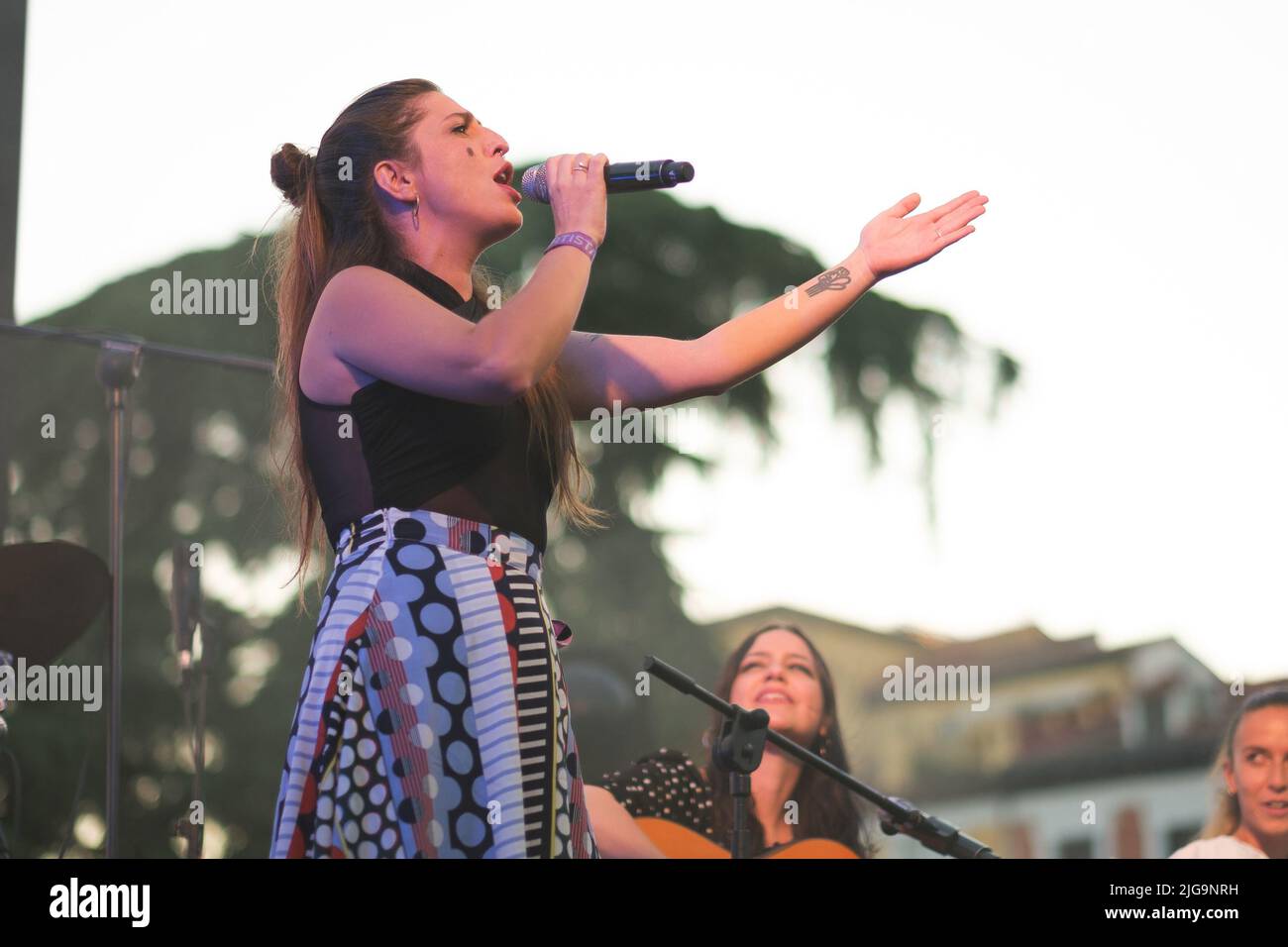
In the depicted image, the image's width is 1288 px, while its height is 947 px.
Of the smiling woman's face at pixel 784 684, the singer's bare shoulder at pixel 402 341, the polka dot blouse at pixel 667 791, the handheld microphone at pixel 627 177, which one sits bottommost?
the polka dot blouse at pixel 667 791

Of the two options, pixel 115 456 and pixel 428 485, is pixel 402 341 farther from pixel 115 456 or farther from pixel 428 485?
pixel 115 456

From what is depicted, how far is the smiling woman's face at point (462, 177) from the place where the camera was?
1.63 meters

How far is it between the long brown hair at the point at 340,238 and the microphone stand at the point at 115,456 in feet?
4.13

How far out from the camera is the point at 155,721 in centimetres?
752

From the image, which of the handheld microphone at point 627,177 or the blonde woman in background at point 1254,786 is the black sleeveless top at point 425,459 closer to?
the handheld microphone at point 627,177

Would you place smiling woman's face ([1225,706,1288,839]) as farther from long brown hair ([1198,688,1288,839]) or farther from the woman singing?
the woman singing

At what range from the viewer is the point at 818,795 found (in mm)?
3523

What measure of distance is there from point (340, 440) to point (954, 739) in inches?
291

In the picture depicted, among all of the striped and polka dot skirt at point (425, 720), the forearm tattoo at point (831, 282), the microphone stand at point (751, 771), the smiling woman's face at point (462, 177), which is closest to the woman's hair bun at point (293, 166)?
the smiling woman's face at point (462, 177)

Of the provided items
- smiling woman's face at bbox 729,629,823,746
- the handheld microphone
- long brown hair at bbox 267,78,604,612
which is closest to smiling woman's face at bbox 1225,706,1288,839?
smiling woman's face at bbox 729,629,823,746

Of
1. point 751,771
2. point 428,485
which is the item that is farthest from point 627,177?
point 751,771

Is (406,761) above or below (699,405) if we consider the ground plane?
below

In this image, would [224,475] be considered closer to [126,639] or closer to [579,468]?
[126,639]
